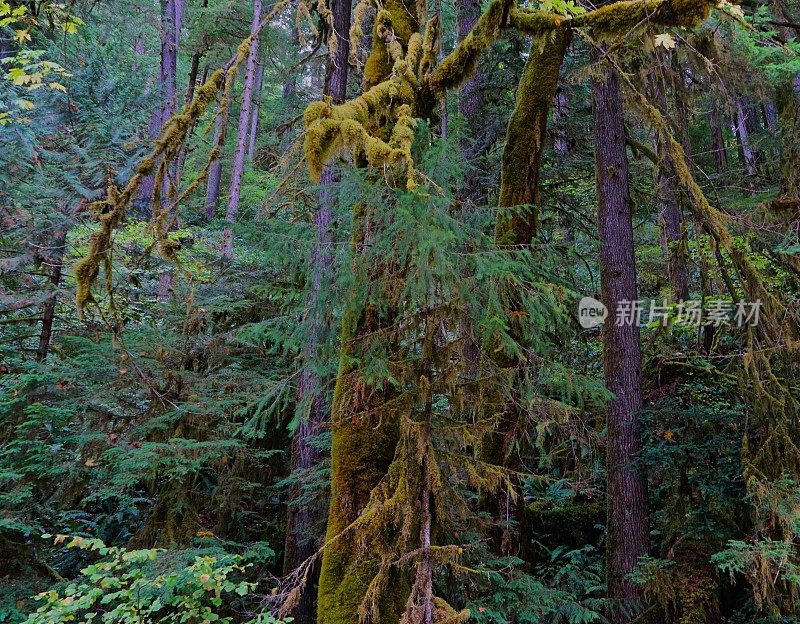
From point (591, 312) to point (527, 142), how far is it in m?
3.09

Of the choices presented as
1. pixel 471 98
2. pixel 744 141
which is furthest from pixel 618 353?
pixel 744 141

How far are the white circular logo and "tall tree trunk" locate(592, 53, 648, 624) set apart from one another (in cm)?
10

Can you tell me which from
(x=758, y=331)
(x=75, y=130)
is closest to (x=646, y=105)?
(x=758, y=331)

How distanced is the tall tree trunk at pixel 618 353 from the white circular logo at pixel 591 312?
10 centimetres

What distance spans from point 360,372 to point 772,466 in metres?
4.10

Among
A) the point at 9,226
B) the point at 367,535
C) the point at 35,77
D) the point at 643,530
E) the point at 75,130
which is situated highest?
the point at 75,130

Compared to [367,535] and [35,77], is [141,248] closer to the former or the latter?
[35,77]

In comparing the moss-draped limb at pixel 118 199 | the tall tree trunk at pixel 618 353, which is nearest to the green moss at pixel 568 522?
the tall tree trunk at pixel 618 353

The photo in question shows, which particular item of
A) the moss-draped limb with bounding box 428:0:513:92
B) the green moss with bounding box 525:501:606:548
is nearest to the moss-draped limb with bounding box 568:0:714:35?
the moss-draped limb with bounding box 428:0:513:92

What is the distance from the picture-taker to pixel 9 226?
754 centimetres

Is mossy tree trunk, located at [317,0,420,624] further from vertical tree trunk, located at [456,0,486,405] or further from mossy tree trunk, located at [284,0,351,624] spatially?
vertical tree trunk, located at [456,0,486,405]

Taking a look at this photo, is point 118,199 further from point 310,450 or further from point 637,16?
point 310,450

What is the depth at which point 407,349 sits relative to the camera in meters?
3.75

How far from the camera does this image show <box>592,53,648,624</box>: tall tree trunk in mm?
7176
